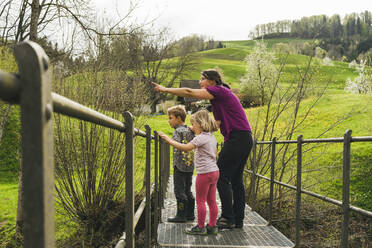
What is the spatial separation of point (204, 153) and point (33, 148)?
321 cm

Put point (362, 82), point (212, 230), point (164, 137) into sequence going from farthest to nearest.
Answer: point (362, 82) → point (212, 230) → point (164, 137)

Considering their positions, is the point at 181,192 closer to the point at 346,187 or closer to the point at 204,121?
the point at 204,121

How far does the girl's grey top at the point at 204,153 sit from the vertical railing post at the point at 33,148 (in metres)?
3.13

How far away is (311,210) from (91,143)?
17.1 feet

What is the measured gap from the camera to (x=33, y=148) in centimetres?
64

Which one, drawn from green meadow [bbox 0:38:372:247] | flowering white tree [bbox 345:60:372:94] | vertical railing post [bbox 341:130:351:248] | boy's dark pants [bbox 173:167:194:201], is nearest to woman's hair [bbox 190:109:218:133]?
boy's dark pants [bbox 173:167:194:201]

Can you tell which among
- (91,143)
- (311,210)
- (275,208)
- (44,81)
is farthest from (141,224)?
(44,81)

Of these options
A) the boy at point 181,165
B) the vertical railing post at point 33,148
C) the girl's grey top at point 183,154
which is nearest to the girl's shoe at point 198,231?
the boy at point 181,165

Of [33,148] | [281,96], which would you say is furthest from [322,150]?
[33,148]

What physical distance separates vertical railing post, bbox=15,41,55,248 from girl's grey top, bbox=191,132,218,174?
3.13 m

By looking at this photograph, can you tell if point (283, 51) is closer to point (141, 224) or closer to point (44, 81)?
point (141, 224)

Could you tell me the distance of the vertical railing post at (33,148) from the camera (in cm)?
64

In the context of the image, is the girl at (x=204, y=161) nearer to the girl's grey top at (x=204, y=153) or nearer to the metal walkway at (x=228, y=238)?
the girl's grey top at (x=204, y=153)

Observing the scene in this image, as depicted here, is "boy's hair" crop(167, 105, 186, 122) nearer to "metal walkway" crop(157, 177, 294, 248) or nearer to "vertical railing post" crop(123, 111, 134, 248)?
"metal walkway" crop(157, 177, 294, 248)
